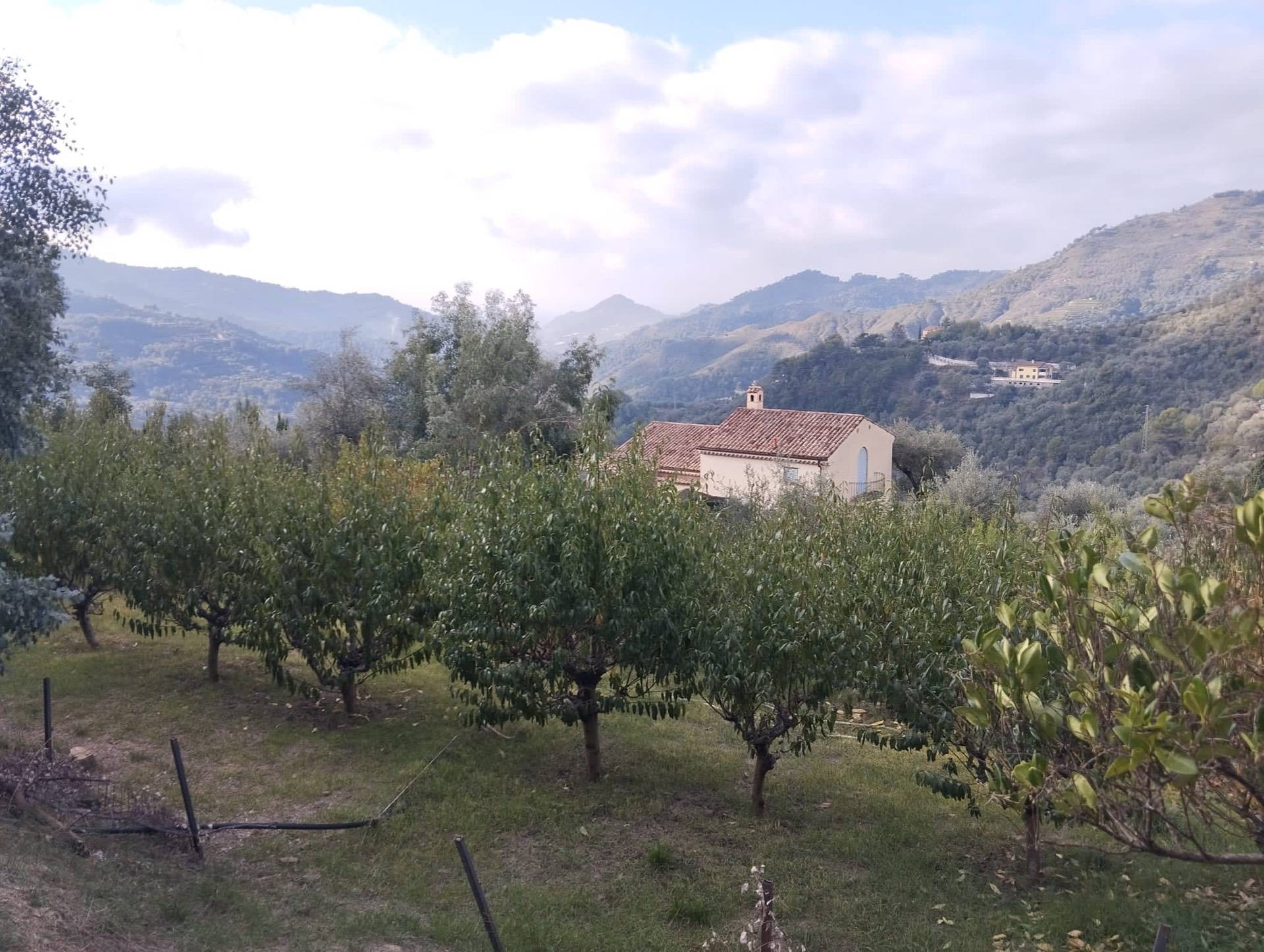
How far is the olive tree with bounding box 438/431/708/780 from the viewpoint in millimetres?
8992

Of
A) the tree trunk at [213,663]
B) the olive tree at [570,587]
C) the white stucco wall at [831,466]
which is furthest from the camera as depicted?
the white stucco wall at [831,466]

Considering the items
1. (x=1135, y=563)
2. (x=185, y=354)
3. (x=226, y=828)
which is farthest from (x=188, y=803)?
(x=185, y=354)

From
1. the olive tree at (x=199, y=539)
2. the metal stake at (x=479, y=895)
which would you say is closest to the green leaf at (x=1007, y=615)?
the metal stake at (x=479, y=895)

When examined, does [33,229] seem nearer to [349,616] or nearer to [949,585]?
[349,616]

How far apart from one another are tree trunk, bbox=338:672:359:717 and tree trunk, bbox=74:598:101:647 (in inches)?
214

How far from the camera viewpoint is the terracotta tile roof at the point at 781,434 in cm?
3281

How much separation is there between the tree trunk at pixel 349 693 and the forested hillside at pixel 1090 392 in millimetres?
31327

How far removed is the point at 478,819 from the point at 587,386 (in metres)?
23.0

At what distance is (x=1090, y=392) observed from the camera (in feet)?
196

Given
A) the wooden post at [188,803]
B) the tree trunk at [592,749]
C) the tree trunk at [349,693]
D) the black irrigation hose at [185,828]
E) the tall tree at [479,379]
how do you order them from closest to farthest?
1. the wooden post at [188,803]
2. the black irrigation hose at [185,828]
3. the tree trunk at [592,749]
4. the tree trunk at [349,693]
5. the tall tree at [479,379]

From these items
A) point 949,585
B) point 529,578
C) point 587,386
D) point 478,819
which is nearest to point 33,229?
point 529,578

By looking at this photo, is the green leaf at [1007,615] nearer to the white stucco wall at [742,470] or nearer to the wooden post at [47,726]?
the wooden post at [47,726]

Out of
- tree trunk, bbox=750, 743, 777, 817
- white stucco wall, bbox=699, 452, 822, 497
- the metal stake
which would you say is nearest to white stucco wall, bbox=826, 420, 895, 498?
white stucco wall, bbox=699, 452, 822, 497

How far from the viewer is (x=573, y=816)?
30.8 ft
